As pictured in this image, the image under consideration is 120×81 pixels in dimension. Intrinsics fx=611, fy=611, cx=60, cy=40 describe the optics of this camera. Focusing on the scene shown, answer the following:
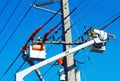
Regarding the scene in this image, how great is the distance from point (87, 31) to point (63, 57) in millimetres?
1077

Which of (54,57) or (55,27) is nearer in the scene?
(54,57)

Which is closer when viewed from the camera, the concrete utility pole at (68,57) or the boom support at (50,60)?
the boom support at (50,60)

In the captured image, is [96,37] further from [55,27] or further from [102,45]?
[55,27]

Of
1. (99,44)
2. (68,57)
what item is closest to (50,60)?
(68,57)

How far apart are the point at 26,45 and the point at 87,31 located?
1.92 metres

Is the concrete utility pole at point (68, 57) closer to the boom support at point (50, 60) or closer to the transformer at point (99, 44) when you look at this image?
the boom support at point (50, 60)

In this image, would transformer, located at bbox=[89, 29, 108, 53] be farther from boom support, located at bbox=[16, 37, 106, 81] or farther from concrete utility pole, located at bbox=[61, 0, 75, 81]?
concrete utility pole, located at bbox=[61, 0, 75, 81]

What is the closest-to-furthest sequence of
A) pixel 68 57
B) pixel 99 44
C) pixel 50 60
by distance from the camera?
pixel 50 60
pixel 99 44
pixel 68 57

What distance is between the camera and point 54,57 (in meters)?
17.0

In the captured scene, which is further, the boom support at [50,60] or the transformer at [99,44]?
the transformer at [99,44]

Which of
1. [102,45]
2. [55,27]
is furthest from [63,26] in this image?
[102,45]

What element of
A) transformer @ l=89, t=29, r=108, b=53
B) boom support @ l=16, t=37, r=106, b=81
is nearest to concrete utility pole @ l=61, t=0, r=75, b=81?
boom support @ l=16, t=37, r=106, b=81

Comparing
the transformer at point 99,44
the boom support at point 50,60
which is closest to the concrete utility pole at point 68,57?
the boom support at point 50,60

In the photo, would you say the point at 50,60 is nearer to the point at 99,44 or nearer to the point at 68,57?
the point at 68,57
